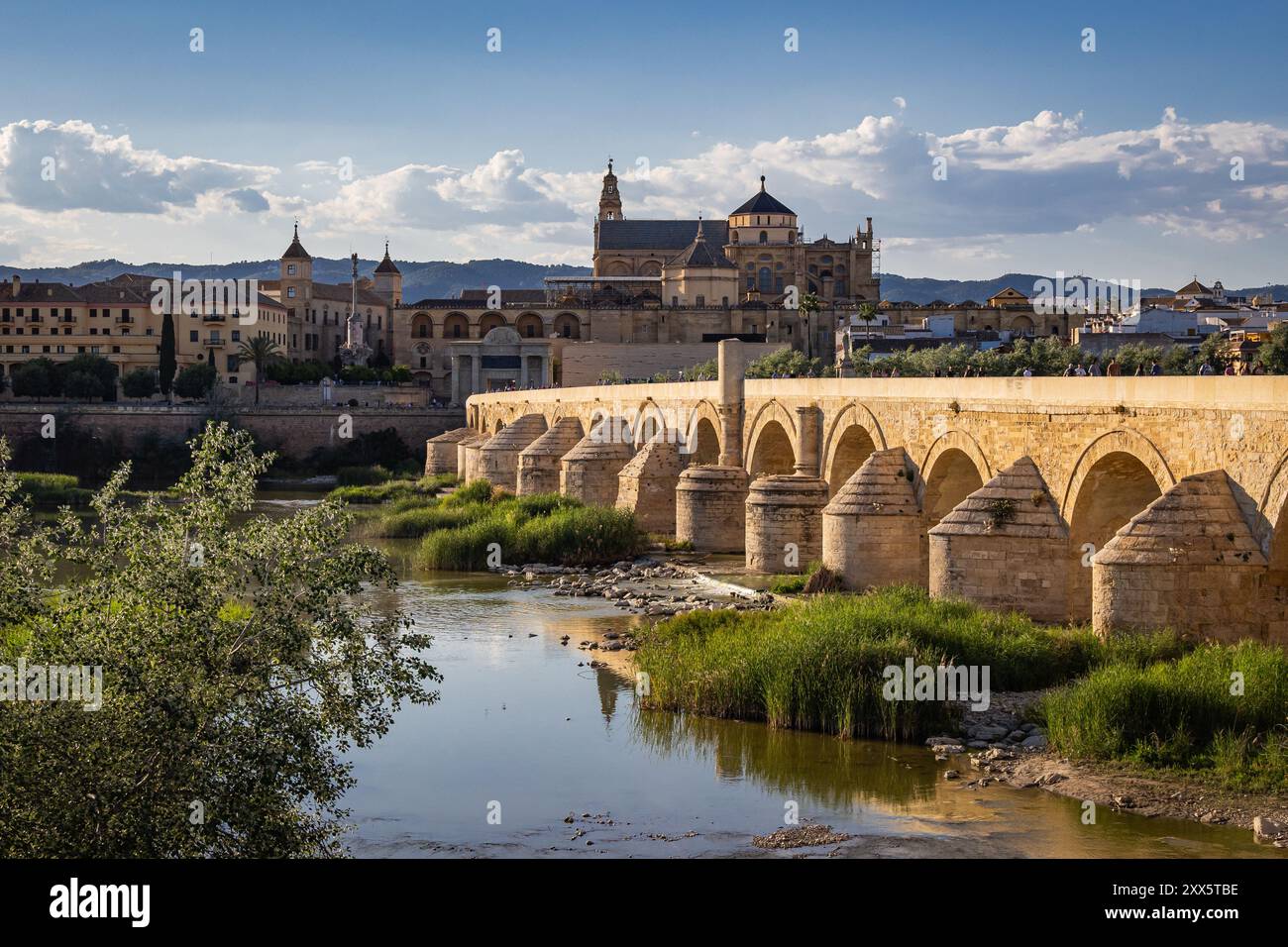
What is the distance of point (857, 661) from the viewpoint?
17.6m

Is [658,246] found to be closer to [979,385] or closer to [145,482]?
[145,482]

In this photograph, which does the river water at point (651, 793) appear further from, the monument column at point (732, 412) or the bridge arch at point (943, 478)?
the monument column at point (732, 412)

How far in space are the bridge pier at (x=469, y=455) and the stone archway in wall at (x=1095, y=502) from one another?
98.7 ft

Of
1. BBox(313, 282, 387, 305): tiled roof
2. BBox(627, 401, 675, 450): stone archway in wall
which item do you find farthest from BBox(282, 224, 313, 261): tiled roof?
BBox(627, 401, 675, 450): stone archway in wall

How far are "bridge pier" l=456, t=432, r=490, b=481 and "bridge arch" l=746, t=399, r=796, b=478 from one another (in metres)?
15.8

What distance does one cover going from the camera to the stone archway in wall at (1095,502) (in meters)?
20.1

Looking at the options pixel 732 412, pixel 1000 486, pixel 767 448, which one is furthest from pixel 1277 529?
pixel 732 412

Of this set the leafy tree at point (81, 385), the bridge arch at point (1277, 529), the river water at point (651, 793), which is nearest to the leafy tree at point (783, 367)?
the river water at point (651, 793)

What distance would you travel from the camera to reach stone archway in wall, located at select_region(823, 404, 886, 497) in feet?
95.4

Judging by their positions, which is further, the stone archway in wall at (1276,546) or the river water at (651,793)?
the stone archway in wall at (1276,546)

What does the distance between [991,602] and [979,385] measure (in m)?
3.95

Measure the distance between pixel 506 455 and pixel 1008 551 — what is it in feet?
93.7

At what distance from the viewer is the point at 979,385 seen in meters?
23.3
